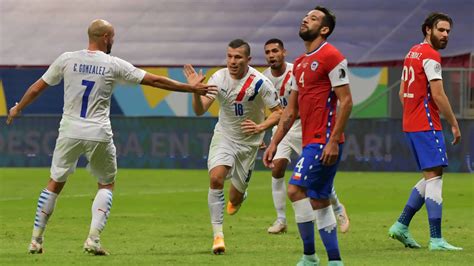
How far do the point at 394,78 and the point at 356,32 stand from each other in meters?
7.24

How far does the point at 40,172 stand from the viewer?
1161 inches

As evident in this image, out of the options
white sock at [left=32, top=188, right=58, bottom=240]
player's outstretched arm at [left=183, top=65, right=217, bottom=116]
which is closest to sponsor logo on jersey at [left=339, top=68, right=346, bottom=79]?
player's outstretched arm at [left=183, top=65, right=217, bottom=116]

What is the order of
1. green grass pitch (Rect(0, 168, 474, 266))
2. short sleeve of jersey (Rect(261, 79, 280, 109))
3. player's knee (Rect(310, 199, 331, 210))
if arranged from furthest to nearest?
short sleeve of jersey (Rect(261, 79, 280, 109)) → green grass pitch (Rect(0, 168, 474, 266)) → player's knee (Rect(310, 199, 331, 210))

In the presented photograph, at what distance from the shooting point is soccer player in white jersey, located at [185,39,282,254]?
13289 mm

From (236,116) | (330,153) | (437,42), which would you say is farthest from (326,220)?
(236,116)

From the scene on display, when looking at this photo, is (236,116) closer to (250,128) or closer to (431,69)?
(250,128)

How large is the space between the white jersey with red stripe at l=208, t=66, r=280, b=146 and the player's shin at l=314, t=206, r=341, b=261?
3.16 meters

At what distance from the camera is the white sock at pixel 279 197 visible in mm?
15380

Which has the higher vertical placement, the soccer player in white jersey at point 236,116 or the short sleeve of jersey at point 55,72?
the short sleeve of jersey at point 55,72

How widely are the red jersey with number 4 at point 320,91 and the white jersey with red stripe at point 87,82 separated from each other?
7.40ft

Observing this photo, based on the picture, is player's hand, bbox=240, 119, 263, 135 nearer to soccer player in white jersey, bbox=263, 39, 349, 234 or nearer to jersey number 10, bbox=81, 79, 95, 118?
soccer player in white jersey, bbox=263, 39, 349, 234

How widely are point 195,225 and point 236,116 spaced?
2.76 meters

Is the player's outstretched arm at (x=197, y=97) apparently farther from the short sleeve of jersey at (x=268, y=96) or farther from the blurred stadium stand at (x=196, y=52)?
the blurred stadium stand at (x=196, y=52)

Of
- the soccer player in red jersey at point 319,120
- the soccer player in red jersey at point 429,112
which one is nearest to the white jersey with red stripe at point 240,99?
the soccer player in red jersey at point 429,112
